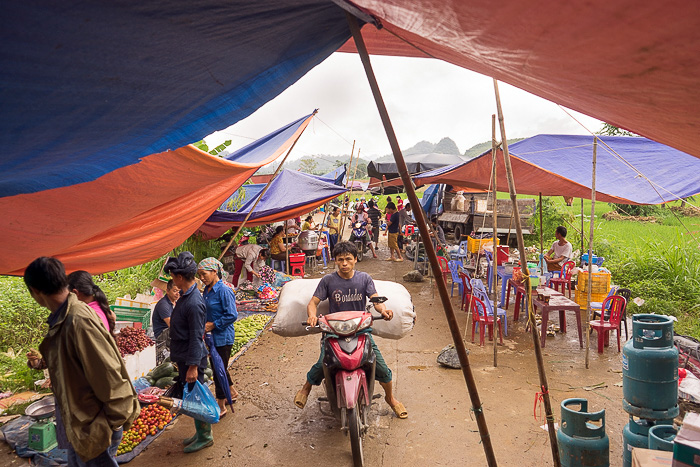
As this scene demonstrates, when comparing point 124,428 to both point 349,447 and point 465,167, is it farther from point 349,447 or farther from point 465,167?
point 465,167

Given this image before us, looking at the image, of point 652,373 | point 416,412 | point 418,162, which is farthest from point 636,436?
point 418,162

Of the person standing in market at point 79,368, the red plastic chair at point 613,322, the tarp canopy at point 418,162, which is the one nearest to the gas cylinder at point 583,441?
the person standing in market at point 79,368

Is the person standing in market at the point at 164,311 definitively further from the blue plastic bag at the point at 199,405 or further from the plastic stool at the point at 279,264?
the plastic stool at the point at 279,264

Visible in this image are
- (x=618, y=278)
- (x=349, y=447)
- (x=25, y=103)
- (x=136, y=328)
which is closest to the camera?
(x=25, y=103)

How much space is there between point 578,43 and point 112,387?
102 inches

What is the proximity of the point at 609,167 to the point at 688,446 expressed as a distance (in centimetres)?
527

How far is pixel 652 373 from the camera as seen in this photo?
3045mm

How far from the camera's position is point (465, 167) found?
8641 millimetres

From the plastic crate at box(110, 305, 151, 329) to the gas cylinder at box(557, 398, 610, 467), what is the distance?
16.4 ft

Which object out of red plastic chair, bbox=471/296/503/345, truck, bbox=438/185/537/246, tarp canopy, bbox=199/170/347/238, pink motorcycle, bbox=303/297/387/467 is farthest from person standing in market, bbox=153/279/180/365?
truck, bbox=438/185/537/246

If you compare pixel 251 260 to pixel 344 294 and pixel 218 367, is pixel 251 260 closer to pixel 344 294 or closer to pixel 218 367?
pixel 218 367

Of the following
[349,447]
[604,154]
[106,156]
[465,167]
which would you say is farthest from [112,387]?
[465,167]

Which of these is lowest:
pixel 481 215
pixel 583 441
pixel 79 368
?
pixel 583 441

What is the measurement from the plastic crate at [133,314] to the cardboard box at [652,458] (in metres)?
5.44
